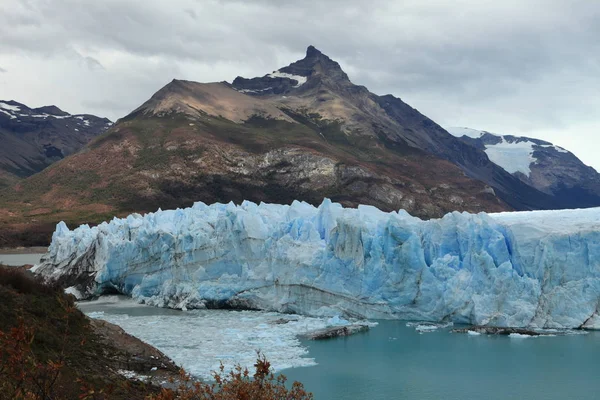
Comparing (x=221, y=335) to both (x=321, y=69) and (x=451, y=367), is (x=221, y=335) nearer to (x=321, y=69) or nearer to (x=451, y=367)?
(x=451, y=367)

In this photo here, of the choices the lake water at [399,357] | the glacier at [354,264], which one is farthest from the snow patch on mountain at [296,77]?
the lake water at [399,357]

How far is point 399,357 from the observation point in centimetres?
1870

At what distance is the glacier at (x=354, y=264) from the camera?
22.1 m

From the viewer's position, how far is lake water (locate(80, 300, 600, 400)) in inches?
592

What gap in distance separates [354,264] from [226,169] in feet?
243

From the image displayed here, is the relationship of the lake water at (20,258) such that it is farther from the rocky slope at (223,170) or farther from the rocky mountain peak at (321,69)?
the rocky mountain peak at (321,69)

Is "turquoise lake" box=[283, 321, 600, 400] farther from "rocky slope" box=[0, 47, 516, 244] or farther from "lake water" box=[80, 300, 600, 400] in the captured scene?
"rocky slope" box=[0, 47, 516, 244]

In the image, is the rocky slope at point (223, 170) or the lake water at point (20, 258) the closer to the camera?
the lake water at point (20, 258)

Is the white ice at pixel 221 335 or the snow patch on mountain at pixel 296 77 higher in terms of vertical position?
the snow patch on mountain at pixel 296 77

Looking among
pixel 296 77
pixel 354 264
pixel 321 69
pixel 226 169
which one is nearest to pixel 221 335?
pixel 354 264

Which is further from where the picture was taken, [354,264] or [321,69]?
[321,69]

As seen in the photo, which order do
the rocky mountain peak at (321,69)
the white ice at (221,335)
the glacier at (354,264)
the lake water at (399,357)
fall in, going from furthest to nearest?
the rocky mountain peak at (321,69), the glacier at (354,264), the white ice at (221,335), the lake water at (399,357)

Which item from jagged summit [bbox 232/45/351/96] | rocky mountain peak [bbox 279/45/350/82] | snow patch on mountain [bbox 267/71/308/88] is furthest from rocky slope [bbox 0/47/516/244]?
snow patch on mountain [bbox 267/71/308/88]

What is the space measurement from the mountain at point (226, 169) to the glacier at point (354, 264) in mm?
45492
